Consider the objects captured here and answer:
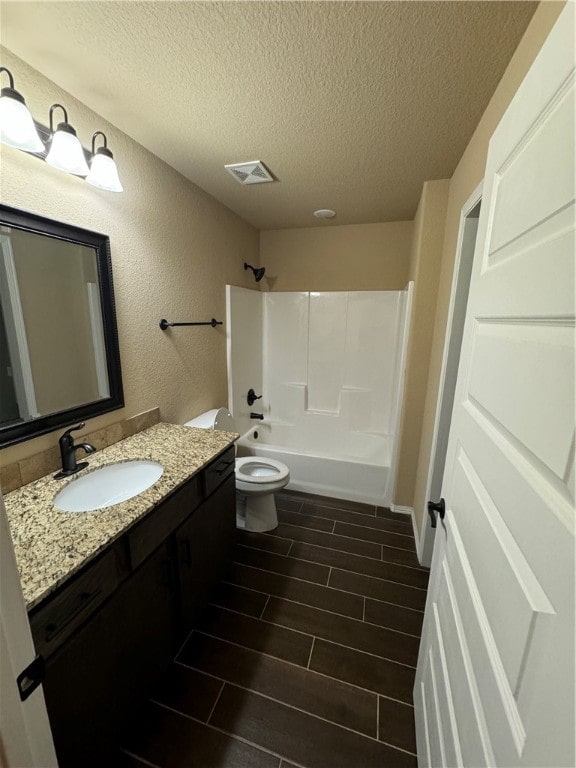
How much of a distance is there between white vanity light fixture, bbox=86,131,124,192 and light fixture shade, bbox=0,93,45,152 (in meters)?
0.23

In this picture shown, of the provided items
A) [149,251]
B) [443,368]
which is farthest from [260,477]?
[149,251]

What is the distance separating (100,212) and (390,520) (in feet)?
8.81

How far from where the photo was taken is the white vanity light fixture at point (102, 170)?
1255 millimetres

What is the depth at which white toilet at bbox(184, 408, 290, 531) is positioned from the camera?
208 cm

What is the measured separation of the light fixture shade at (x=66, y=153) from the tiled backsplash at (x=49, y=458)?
43.1 inches

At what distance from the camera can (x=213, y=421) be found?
2105 millimetres

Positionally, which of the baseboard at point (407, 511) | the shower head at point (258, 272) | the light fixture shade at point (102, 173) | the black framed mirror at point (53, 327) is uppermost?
the light fixture shade at point (102, 173)

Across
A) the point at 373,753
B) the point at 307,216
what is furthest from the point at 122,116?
the point at 373,753

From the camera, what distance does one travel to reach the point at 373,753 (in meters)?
1.11

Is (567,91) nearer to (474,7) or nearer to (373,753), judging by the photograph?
(474,7)

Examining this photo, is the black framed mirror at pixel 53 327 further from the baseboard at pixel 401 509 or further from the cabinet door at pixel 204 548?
the baseboard at pixel 401 509

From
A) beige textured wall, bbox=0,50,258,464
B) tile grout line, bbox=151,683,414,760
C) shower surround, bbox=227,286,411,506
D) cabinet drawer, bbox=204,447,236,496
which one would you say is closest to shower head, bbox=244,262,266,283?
shower surround, bbox=227,286,411,506

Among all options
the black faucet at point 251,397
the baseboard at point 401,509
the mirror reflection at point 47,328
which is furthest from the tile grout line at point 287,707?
the black faucet at point 251,397

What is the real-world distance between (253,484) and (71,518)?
120 cm
